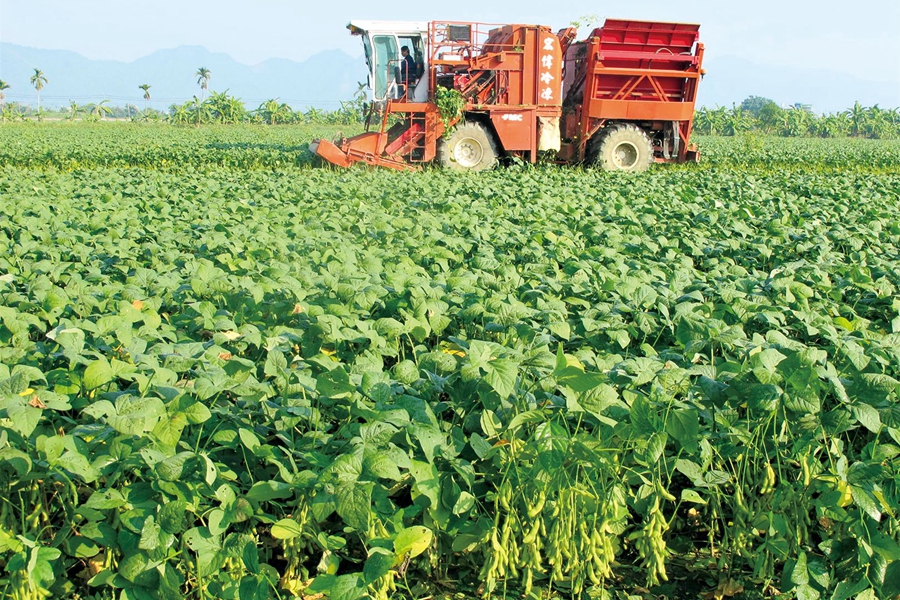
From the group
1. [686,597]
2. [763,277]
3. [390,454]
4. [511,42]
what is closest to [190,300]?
[390,454]

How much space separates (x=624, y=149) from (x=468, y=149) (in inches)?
137

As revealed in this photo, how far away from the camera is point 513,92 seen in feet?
46.9

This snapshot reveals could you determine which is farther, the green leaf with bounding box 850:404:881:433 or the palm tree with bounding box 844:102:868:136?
the palm tree with bounding box 844:102:868:136

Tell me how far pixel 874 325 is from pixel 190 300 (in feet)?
13.1

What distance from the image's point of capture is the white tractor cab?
1438 centimetres

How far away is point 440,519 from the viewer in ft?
7.66

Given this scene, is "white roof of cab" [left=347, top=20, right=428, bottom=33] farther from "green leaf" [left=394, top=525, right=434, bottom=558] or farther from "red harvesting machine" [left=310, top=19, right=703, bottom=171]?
"green leaf" [left=394, top=525, right=434, bottom=558]

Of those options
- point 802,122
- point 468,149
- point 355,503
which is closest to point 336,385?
point 355,503

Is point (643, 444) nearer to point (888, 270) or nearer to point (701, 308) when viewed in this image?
point (701, 308)

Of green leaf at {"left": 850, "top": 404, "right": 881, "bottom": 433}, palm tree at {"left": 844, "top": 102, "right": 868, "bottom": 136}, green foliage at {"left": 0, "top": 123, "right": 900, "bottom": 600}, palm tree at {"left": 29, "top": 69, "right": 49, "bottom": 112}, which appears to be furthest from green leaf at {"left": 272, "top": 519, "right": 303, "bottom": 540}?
palm tree at {"left": 29, "top": 69, "right": 49, "bottom": 112}

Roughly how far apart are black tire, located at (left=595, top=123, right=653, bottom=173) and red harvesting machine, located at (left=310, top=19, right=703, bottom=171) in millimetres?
21

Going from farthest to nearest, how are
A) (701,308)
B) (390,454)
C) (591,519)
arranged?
1. (701,308)
2. (591,519)
3. (390,454)

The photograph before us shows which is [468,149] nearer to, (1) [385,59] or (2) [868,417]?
(1) [385,59]

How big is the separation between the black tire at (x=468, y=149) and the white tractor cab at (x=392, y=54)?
1.06m
